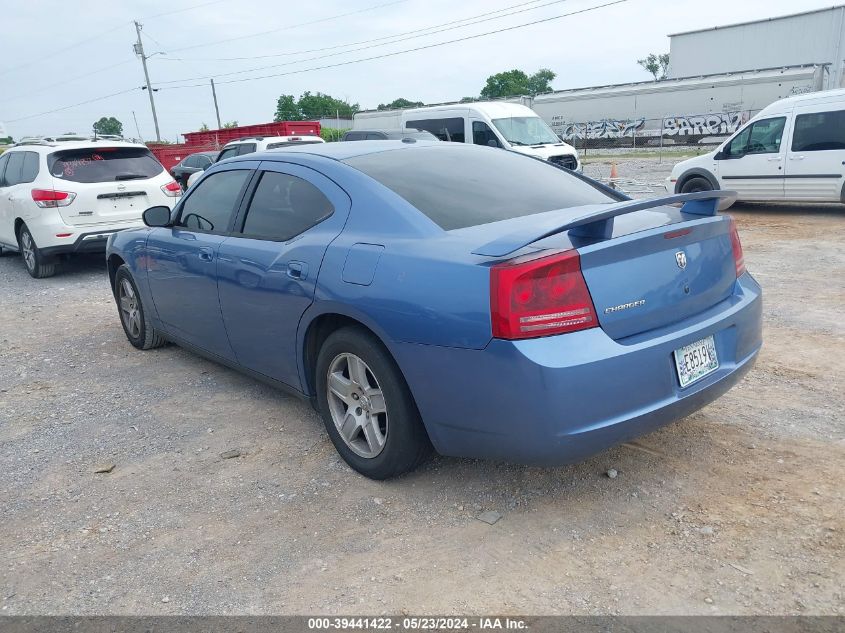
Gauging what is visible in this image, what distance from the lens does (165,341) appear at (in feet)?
19.1

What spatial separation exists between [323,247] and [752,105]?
34.0 meters

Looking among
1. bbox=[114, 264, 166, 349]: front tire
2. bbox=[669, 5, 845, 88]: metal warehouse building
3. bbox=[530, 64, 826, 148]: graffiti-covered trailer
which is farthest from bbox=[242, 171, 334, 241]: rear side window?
bbox=[669, 5, 845, 88]: metal warehouse building

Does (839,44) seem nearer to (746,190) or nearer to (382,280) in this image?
(746,190)

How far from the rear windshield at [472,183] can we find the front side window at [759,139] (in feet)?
29.0

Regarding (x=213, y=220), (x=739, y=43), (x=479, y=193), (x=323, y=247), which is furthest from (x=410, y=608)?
(x=739, y=43)

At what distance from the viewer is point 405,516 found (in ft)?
10.1

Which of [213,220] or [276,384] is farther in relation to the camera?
[213,220]

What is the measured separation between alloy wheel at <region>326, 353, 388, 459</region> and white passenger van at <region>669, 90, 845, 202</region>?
32.3 ft

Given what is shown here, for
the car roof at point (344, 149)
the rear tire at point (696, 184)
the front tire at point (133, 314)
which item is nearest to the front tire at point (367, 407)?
the car roof at point (344, 149)

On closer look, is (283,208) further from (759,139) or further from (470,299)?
(759,139)

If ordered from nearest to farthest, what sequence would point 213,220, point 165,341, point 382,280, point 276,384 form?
point 382,280, point 276,384, point 213,220, point 165,341

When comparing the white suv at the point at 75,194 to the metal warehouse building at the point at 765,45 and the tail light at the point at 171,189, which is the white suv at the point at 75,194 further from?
the metal warehouse building at the point at 765,45

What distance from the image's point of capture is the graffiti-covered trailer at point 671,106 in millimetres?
31438

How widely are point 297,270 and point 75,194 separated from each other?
6.51 meters
